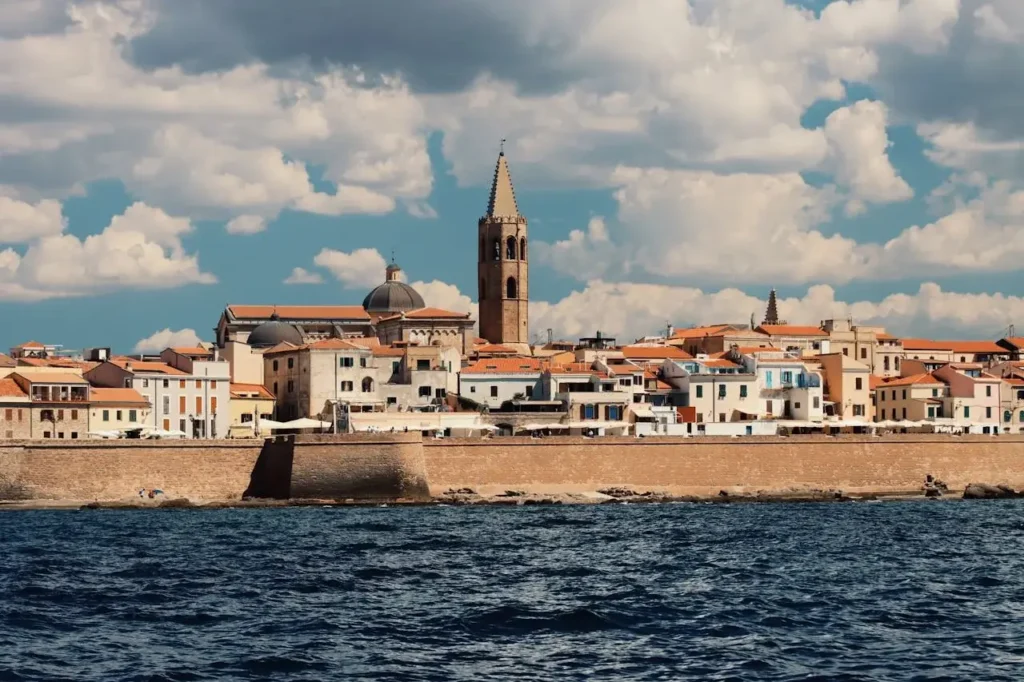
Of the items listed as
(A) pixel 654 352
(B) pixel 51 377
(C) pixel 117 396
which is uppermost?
(A) pixel 654 352

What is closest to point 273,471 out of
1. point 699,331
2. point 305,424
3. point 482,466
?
point 305,424

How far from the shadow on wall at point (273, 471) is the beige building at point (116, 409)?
7.13 metres

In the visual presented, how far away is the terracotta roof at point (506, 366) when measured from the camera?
95.2 m

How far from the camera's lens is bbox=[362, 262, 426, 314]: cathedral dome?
120 metres

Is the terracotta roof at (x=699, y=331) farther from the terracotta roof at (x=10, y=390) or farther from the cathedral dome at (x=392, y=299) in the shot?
A: the terracotta roof at (x=10, y=390)

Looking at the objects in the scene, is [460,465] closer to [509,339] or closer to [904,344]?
[509,339]

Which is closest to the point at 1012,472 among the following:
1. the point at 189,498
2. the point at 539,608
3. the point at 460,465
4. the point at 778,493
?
the point at 778,493

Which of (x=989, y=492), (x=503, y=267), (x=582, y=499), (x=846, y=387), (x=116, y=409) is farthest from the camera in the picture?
(x=503, y=267)

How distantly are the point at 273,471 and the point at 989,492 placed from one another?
1454 inches

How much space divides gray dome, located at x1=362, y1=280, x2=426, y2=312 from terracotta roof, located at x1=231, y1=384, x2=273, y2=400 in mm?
25628

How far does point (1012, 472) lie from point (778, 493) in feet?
50.7

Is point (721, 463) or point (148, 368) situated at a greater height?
point (148, 368)

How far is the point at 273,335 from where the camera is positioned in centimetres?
10575

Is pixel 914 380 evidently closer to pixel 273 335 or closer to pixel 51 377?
pixel 273 335
